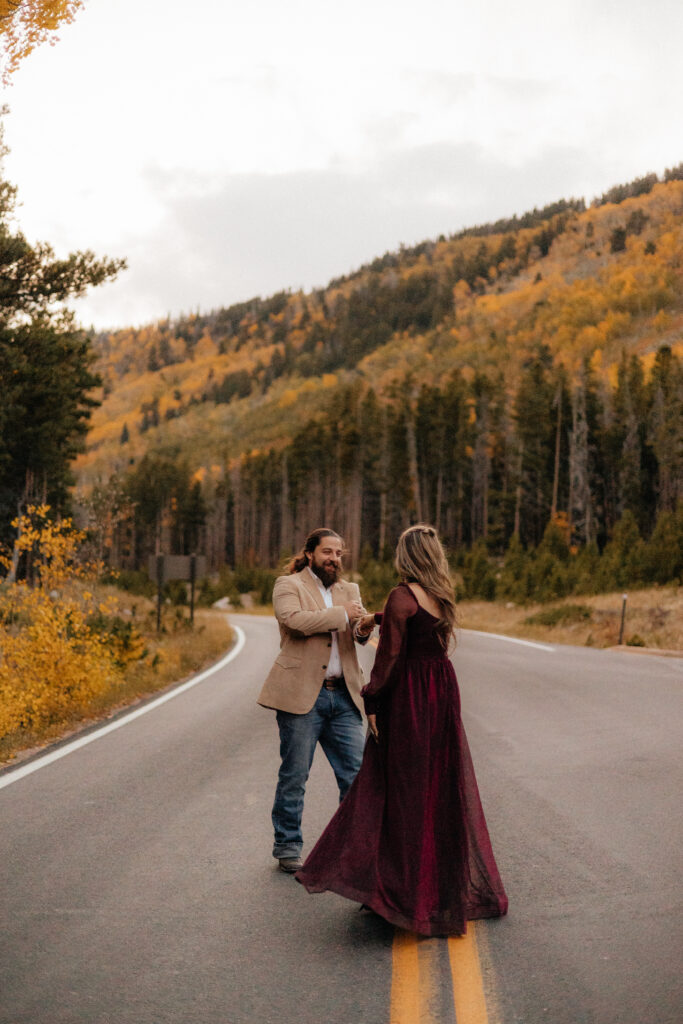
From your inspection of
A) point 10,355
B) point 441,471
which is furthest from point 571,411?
point 10,355

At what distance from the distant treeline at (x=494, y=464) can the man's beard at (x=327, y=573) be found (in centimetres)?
4796

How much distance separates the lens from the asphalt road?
12.6 ft

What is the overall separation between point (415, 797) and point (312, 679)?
1231 millimetres

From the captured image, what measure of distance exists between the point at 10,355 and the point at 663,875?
66.3ft

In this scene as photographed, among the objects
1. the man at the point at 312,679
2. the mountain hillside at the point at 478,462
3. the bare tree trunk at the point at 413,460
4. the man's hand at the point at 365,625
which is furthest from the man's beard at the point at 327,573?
the bare tree trunk at the point at 413,460

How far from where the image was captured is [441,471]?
273 feet

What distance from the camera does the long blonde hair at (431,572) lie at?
4.86 meters

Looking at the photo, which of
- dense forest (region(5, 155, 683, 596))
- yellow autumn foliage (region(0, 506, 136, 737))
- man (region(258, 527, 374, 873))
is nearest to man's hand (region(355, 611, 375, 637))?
man (region(258, 527, 374, 873))

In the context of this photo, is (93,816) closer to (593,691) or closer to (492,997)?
(492,997)

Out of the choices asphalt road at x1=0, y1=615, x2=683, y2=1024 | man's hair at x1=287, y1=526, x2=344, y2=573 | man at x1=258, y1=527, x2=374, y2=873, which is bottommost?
asphalt road at x1=0, y1=615, x2=683, y2=1024

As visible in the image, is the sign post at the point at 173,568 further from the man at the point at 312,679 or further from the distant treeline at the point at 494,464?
the distant treeline at the point at 494,464

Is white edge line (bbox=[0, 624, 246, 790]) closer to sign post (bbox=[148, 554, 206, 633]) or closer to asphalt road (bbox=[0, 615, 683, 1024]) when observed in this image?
asphalt road (bbox=[0, 615, 683, 1024])

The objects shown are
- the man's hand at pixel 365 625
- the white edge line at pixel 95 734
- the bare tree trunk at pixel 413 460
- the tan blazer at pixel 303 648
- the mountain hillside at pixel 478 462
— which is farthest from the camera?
the bare tree trunk at pixel 413 460

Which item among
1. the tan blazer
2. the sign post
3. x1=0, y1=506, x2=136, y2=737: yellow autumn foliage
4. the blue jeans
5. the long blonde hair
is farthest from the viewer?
the sign post
